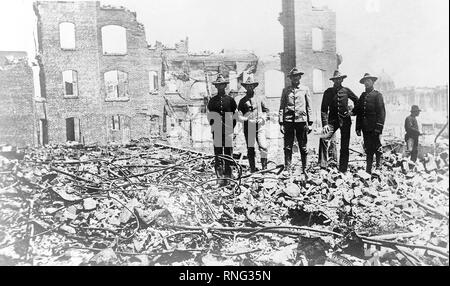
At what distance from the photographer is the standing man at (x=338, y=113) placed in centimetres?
707

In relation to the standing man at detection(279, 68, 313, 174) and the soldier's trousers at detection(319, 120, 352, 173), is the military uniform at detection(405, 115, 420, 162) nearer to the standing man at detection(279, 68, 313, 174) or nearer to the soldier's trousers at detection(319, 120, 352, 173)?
the soldier's trousers at detection(319, 120, 352, 173)

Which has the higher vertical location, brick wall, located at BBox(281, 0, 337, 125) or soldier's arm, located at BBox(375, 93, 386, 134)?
brick wall, located at BBox(281, 0, 337, 125)

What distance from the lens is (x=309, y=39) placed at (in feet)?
62.8

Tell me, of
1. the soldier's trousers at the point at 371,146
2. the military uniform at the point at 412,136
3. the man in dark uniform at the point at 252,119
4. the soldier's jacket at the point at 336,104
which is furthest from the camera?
the military uniform at the point at 412,136

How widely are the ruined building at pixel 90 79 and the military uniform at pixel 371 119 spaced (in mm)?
12947

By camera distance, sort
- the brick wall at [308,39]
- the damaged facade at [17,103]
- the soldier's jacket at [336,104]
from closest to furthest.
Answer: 1. the soldier's jacket at [336,104]
2. the damaged facade at [17,103]
3. the brick wall at [308,39]

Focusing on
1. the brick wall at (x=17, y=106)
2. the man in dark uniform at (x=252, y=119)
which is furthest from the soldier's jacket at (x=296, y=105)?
the brick wall at (x=17, y=106)

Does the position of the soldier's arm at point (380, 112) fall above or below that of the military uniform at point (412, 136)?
above

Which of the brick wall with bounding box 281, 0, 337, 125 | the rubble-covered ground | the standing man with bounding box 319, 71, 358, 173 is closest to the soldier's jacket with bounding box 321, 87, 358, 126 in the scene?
the standing man with bounding box 319, 71, 358, 173

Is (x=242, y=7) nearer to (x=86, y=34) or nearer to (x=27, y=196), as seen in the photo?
(x=27, y=196)

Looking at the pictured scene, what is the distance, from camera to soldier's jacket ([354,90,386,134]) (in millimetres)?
6785

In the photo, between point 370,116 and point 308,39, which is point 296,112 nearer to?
point 370,116

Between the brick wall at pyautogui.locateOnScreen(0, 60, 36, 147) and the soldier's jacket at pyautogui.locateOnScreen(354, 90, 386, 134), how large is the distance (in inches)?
554

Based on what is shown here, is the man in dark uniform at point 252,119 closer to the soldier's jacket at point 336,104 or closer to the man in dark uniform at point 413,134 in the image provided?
the soldier's jacket at point 336,104
